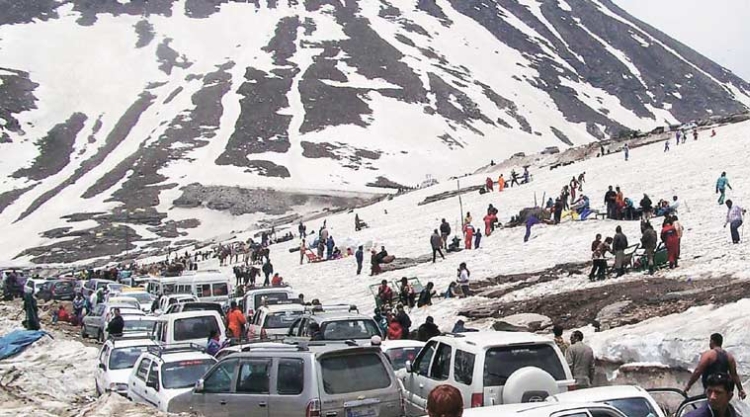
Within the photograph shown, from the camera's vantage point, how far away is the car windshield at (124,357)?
1672cm

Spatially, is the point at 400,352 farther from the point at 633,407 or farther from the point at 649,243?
the point at 649,243

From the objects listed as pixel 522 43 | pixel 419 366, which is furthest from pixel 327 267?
pixel 522 43

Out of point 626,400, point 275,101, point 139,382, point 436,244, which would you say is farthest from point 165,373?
point 275,101

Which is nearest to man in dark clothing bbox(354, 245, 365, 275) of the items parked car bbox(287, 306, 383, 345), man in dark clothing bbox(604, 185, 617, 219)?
man in dark clothing bbox(604, 185, 617, 219)

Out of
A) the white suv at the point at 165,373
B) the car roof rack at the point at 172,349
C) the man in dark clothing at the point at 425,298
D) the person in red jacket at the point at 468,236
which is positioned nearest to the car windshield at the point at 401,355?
the white suv at the point at 165,373

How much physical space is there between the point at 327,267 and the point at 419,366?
93.0ft

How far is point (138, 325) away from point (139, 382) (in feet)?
34.2

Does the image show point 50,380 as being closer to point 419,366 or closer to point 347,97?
point 419,366

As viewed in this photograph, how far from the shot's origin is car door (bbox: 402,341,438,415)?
38.5 feet

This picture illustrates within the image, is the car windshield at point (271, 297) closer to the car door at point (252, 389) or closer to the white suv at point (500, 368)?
the car door at point (252, 389)

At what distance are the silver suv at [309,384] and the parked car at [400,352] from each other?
3207mm

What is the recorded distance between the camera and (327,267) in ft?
132

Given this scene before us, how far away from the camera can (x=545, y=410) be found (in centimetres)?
644

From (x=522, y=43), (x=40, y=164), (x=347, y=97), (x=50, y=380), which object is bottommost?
(x=50, y=380)
